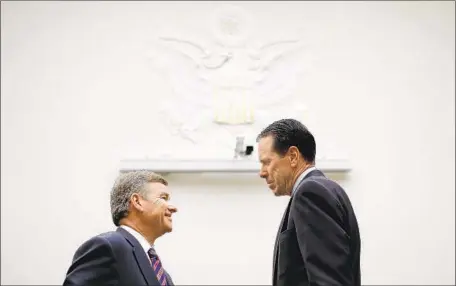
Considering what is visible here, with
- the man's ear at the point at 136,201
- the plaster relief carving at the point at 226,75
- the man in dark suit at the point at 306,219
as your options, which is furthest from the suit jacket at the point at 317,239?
the plaster relief carving at the point at 226,75

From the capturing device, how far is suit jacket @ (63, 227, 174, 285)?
2.25 meters

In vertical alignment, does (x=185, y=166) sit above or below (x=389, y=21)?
below

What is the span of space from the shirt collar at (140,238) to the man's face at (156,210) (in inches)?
2.2

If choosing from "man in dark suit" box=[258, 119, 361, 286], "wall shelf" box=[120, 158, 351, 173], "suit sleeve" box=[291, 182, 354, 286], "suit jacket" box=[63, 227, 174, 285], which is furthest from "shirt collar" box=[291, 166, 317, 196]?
"wall shelf" box=[120, 158, 351, 173]

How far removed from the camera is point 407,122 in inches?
237

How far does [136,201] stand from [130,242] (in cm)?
20

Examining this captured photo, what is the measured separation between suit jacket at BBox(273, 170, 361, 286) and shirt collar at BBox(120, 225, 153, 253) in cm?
43

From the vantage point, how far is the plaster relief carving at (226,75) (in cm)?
598

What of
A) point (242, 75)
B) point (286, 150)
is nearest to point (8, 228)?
point (242, 75)

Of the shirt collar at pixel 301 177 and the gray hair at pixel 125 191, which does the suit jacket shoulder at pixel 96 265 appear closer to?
the gray hair at pixel 125 191

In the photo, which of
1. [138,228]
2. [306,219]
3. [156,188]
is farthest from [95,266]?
[306,219]

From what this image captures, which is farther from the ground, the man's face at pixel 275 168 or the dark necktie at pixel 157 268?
the man's face at pixel 275 168

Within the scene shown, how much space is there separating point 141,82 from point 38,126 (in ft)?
3.00

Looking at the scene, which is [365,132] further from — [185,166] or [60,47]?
[60,47]
